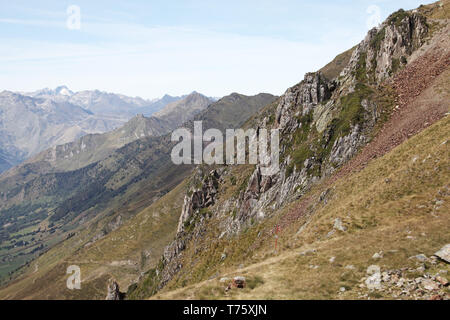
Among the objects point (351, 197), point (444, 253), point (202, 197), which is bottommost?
point (202, 197)

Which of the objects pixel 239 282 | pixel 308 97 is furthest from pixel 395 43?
pixel 239 282

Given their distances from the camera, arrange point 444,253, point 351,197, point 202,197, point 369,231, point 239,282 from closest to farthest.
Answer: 1. point 444,253
2. point 239,282
3. point 369,231
4. point 351,197
5. point 202,197

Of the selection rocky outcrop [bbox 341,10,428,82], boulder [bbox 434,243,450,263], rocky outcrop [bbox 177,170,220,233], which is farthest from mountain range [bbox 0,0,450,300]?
rocky outcrop [bbox 177,170,220,233]

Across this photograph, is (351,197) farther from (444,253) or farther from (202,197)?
(202,197)

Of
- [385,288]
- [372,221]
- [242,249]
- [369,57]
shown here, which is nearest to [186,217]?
[242,249]

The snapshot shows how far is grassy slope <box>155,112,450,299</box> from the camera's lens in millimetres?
24016

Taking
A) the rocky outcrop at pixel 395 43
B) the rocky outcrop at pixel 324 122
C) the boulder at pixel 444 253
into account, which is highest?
the rocky outcrop at pixel 395 43

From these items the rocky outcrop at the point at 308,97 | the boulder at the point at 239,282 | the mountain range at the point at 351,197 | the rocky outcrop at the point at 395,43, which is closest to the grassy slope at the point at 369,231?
the mountain range at the point at 351,197

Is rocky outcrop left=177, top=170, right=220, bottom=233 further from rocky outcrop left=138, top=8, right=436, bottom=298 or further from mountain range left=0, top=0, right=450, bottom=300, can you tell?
rocky outcrop left=138, top=8, right=436, bottom=298

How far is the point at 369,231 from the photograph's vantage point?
31.9 metres

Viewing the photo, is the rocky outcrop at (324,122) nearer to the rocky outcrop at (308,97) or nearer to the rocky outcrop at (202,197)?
the rocky outcrop at (308,97)

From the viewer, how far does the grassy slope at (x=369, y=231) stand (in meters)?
24.0
